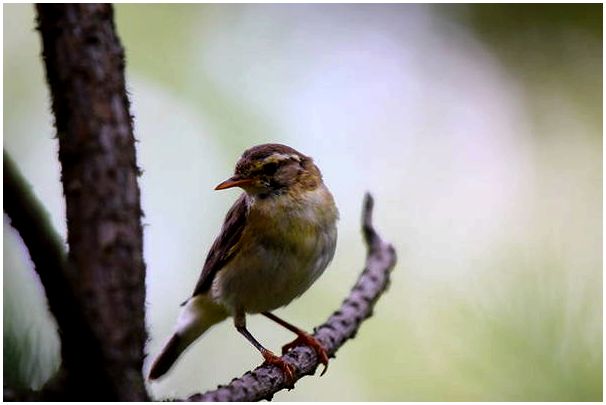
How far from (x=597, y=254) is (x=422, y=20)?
4.05 feet

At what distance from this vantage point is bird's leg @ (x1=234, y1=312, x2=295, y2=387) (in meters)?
2.08

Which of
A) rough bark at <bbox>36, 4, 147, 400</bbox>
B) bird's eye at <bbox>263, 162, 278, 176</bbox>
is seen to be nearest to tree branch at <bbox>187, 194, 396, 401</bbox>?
bird's eye at <bbox>263, 162, 278, 176</bbox>

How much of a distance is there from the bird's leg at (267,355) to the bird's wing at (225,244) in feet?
0.55

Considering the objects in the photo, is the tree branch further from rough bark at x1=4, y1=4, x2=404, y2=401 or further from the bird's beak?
rough bark at x1=4, y1=4, x2=404, y2=401

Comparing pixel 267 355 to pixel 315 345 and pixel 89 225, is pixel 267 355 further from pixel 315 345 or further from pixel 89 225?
pixel 89 225

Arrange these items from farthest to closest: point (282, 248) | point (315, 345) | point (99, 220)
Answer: point (315, 345), point (282, 248), point (99, 220)

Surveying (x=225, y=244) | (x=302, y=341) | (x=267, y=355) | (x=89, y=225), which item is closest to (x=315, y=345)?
(x=302, y=341)

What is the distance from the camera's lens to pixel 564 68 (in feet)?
9.27

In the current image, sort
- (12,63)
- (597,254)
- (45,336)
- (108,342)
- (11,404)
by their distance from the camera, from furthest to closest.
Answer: (12,63), (597,254), (11,404), (45,336), (108,342)

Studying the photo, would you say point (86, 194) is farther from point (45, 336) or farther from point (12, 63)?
point (12, 63)

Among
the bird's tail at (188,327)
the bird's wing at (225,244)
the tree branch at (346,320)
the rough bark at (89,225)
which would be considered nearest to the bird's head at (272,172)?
the bird's wing at (225,244)

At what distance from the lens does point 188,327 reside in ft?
8.22

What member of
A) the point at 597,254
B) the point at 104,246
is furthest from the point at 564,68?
the point at 104,246

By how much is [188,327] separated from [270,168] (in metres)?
0.72
